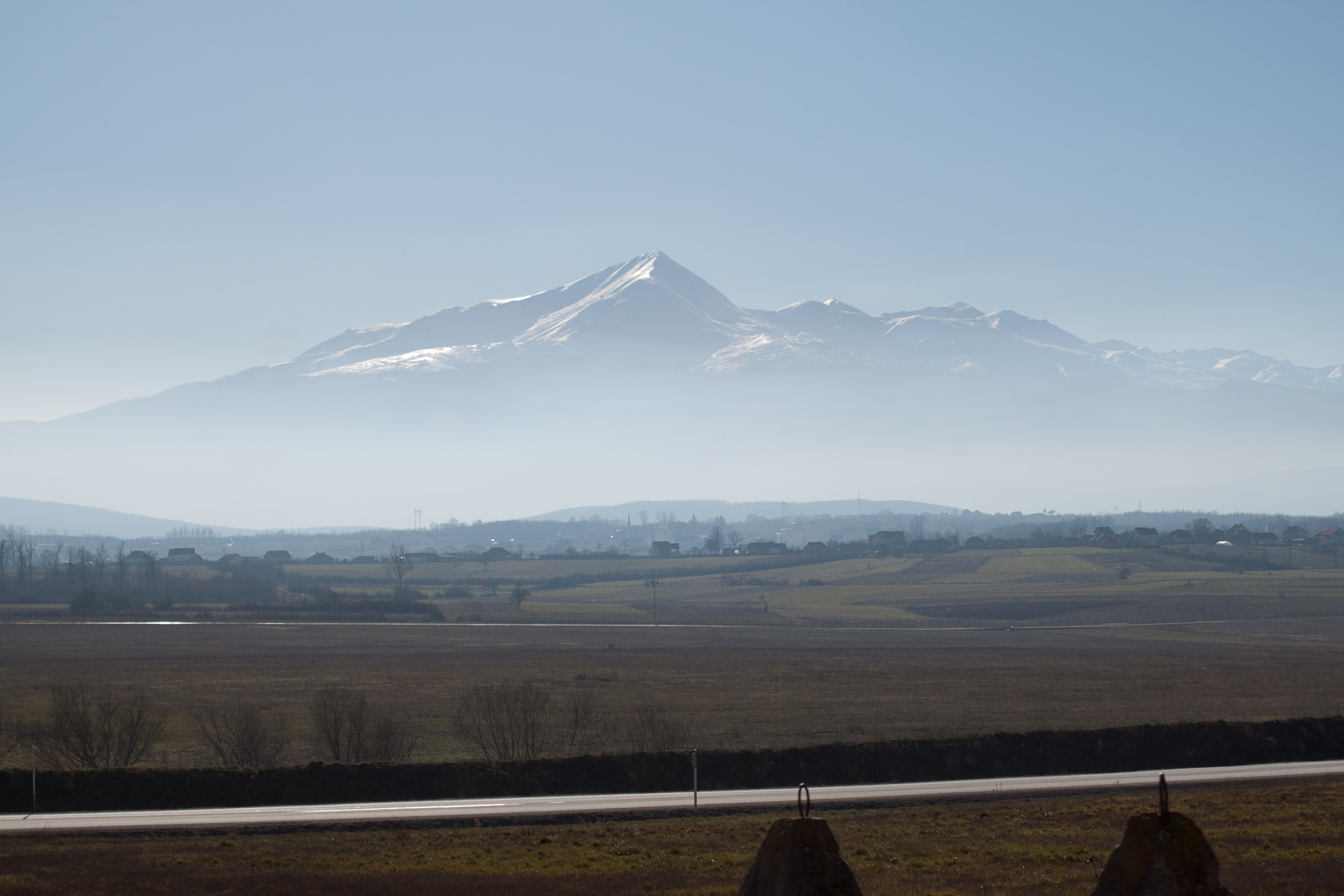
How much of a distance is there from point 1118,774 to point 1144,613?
86714 mm

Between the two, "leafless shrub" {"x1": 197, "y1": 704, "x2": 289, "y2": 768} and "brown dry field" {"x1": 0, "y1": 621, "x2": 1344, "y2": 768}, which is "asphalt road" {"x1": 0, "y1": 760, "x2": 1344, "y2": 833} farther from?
"leafless shrub" {"x1": 197, "y1": 704, "x2": 289, "y2": 768}

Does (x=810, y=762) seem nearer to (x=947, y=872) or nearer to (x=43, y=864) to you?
(x=947, y=872)

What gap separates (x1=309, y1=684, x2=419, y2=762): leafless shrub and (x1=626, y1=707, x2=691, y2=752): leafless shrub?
9.55m

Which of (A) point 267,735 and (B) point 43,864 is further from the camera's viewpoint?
(A) point 267,735

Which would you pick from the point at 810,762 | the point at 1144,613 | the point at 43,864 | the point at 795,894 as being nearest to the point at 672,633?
the point at 1144,613

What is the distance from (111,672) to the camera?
7081 cm

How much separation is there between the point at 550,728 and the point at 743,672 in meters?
25.7

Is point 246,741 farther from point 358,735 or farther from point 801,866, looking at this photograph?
point 801,866

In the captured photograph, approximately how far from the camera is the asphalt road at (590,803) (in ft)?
93.8

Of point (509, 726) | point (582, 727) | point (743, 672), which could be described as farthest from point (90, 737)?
point (743, 672)

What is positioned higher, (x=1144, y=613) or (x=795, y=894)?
(x=795, y=894)

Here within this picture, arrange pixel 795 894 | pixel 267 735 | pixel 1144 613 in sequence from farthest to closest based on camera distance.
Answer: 1. pixel 1144 613
2. pixel 267 735
3. pixel 795 894

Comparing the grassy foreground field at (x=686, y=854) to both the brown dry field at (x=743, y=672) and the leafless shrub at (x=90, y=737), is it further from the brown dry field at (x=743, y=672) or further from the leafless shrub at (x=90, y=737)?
the leafless shrub at (x=90, y=737)

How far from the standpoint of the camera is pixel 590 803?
3122cm
